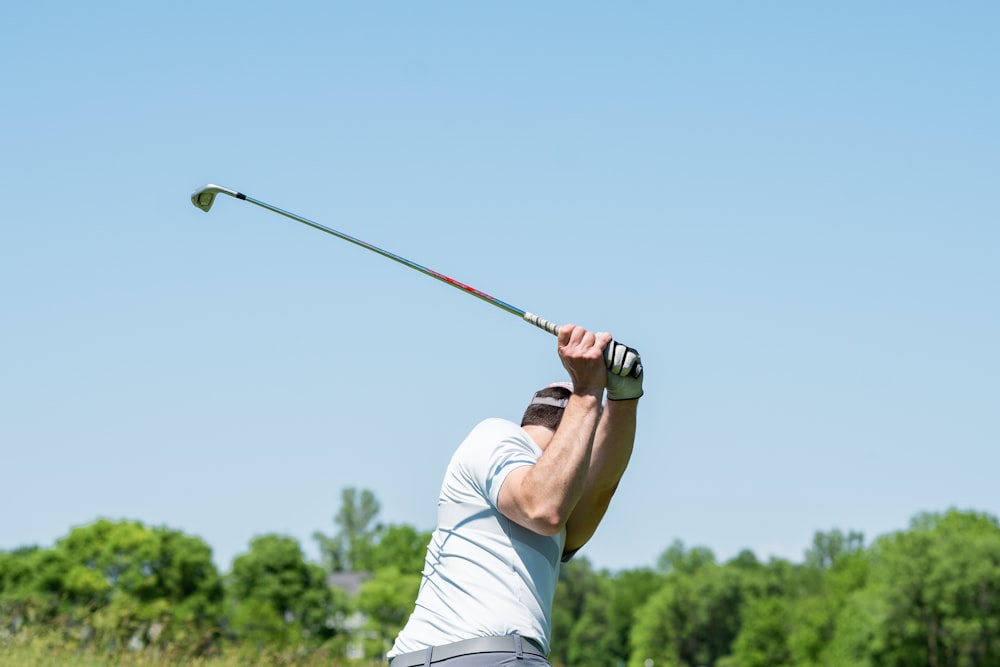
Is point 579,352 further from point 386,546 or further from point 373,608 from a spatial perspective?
point 386,546

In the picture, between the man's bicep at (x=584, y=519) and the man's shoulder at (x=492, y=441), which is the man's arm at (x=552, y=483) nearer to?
the man's shoulder at (x=492, y=441)

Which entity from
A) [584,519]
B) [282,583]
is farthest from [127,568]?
[584,519]

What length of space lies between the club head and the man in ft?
6.55

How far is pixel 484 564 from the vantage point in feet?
13.6

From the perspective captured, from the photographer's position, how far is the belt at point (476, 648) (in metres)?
4.04

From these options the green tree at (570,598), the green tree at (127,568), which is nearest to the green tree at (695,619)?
the green tree at (570,598)

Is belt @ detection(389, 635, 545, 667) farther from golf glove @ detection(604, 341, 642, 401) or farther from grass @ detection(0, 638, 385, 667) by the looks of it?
grass @ detection(0, 638, 385, 667)

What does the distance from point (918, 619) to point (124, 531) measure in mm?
41820

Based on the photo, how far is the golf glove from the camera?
4355 mm

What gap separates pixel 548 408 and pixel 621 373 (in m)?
0.35

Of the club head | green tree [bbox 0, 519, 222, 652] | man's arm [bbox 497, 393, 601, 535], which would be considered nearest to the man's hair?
man's arm [bbox 497, 393, 601, 535]

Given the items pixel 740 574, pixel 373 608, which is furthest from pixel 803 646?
pixel 373 608

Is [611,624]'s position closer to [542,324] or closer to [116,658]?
[116,658]

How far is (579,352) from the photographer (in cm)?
425
